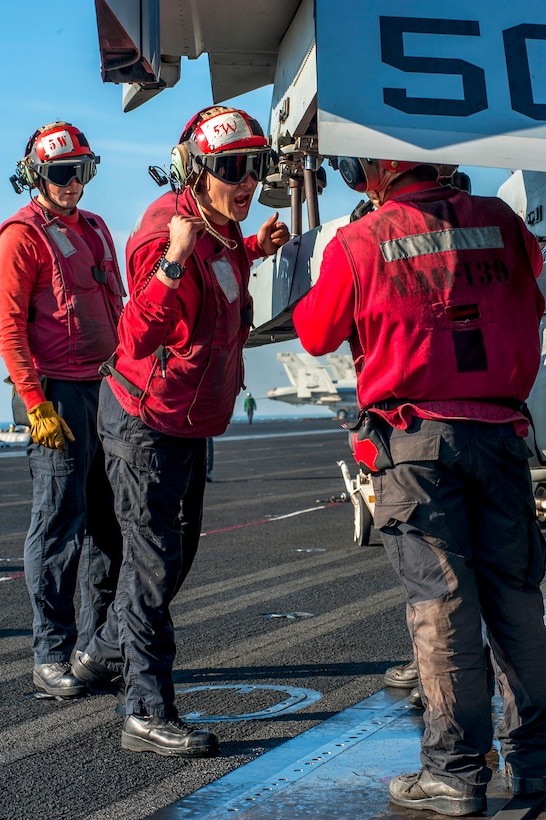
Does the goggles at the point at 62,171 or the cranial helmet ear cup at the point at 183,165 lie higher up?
the goggles at the point at 62,171

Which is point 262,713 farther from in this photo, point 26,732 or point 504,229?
point 504,229

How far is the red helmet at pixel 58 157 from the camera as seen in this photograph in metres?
4.39

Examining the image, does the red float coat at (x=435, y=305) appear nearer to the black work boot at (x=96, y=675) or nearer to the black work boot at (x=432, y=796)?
the black work boot at (x=432, y=796)

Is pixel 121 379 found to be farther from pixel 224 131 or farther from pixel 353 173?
pixel 353 173

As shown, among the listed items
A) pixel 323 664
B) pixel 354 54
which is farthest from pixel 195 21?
pixel 323 664

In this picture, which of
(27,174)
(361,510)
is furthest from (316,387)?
(27,174)

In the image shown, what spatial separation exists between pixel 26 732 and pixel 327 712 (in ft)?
3.72

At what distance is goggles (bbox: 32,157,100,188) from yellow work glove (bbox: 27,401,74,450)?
0.98m

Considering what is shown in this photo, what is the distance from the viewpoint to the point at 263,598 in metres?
6.41

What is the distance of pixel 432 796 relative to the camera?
2.81 meters

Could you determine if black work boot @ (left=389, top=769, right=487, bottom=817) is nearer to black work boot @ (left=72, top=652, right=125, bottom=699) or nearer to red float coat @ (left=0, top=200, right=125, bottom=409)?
black work boot @ (left=72, top=652, right=125, bottom=699)

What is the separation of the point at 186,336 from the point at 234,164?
0.60 m

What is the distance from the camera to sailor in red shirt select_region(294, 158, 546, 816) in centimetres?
280

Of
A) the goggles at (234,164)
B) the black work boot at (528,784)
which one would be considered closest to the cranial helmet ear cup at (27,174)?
the goggles at (234,164)
